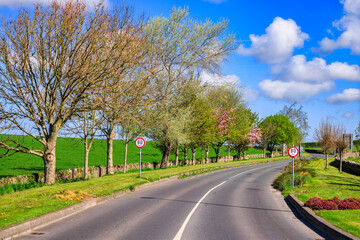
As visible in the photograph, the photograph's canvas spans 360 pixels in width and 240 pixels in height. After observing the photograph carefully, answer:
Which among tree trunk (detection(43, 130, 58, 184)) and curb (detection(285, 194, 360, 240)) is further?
tree trunk (detection(43, 130, 58, 184))

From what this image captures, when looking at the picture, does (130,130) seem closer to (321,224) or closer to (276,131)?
(321,224)

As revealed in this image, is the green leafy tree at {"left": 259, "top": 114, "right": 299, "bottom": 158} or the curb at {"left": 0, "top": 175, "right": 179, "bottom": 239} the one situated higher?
the green leafy tree at {"left": 259, "top": 114, "right": 299, "bottom": 158}

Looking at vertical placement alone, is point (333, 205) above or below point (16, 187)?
above

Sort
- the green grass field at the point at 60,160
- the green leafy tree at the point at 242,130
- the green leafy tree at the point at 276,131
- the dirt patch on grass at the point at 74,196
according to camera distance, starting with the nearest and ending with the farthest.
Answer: the dirt patch on grass at the point at 74,196 < the green grass field at the point at 60,160 < the green leafy tree at the point at 242,130 < the green leafy tree at the point at 276,131

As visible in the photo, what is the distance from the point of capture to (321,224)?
895 centimetres

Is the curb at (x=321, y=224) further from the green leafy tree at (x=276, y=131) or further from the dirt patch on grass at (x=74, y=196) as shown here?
the green leafy tree at (x=276, y=131)

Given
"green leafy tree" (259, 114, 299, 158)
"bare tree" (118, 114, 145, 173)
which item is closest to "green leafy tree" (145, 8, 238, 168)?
"bare tree" (118, 114, 145, 173)

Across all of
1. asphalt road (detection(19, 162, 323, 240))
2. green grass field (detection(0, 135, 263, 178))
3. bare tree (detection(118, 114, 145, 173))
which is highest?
bare tree (detection(118, 114, 145, 173))

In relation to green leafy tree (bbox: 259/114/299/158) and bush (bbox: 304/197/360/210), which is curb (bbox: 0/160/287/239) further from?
green leafy tree (bbox: 259/114/299/158)

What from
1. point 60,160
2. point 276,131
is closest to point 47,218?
point 60,160

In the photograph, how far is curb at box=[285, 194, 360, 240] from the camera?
7.63 m

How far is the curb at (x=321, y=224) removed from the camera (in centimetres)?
763

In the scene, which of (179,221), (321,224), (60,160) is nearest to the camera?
(321,224)

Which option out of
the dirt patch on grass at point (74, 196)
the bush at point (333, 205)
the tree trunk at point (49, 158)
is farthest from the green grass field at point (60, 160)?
the bush at point (333, 205)
